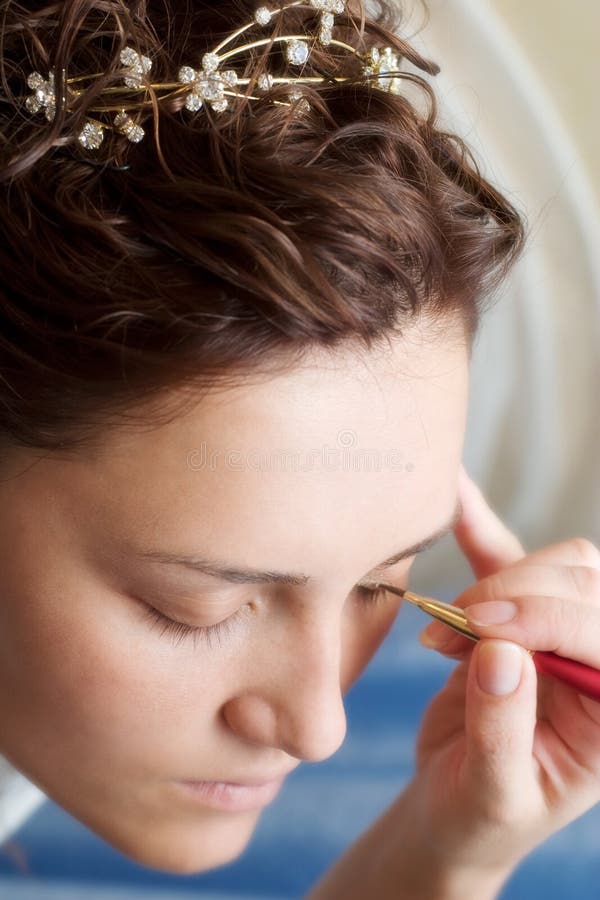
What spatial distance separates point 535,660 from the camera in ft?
2.53

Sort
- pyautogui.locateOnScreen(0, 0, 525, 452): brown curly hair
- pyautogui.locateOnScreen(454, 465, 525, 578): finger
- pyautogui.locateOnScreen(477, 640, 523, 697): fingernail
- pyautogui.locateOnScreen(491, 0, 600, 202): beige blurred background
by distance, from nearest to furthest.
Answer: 1. pyautogui.locateOnScreen(0, 0, 525, 452): brown curly hair
2. pyautogui.locateOnScreen(477, 640, 523, 697): fingernail
3. pyautogui.locateOnScreen(454, 465, 525, 578): finger
4. pyautogui.locateOnScreen(491, 0, 600, 202): beige blurred background

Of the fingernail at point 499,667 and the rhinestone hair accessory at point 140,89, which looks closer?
the rhinestone hair accessory at point 140,89

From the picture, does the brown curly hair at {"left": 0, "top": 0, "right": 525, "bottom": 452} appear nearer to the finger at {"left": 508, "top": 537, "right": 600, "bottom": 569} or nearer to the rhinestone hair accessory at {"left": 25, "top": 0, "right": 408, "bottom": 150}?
the rhinestone hair accessory at {"left": 25, "top": 0, "right": 408, "bottom": 150}

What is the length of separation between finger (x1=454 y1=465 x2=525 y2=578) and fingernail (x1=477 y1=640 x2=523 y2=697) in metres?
0.26

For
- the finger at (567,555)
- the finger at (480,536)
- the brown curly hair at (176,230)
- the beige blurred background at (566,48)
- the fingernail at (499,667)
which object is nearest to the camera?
the brown curly hair at (176,230)

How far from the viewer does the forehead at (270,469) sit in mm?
611

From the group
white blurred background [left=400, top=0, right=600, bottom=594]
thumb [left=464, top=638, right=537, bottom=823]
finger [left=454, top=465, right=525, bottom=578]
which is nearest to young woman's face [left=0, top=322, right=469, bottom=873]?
thumb [left=464, top=638, right=537, bottom=823]

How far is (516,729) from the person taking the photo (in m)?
0.76

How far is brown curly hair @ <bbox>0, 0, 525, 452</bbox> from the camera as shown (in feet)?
1.95

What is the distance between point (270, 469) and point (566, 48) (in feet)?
2.50

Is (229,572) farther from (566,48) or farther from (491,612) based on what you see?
(566,48)

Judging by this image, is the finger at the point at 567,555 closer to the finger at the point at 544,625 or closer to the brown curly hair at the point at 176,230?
the finger at the point at 544,625

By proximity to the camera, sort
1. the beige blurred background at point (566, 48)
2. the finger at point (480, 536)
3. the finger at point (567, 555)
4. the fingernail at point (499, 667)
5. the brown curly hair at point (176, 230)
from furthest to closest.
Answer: the beige blurred background at point (566, 48) < the finger at point (480, 536) < the finger at point (567, 555) < the fingernail at point (499, 667) < the brown curly hair at point (176, 230)

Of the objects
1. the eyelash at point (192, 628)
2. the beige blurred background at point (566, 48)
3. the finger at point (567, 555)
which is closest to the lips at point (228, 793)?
the eyelash at point (192, 628)
